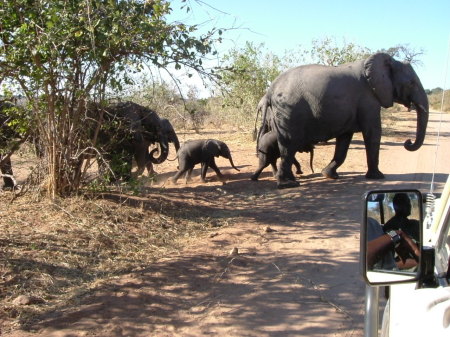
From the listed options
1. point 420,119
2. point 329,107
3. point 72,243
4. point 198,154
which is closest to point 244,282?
point 72,243

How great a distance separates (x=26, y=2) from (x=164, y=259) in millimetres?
3234

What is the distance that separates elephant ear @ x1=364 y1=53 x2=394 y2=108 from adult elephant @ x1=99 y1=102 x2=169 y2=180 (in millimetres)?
4113

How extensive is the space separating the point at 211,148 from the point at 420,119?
416cm

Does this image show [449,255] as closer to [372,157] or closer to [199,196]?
[199,196]

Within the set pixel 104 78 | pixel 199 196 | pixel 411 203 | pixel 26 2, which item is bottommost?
pixel 199 196

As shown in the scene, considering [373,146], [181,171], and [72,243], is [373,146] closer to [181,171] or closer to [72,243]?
[181,171]

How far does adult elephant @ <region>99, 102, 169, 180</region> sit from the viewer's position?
26.5ft

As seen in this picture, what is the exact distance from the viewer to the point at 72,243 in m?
5.73

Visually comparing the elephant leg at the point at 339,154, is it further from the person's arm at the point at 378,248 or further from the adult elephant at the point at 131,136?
the person's arm at the point at 378,248

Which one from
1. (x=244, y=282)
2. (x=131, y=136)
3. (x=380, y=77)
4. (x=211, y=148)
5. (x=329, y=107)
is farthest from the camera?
(x=211, y=148)

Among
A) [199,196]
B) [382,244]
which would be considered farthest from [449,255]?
[199,196]

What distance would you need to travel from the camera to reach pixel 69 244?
18.7ft

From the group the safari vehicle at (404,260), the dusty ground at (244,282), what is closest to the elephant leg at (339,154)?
the dusty ground at (244,282)

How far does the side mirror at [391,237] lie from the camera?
198 cm
